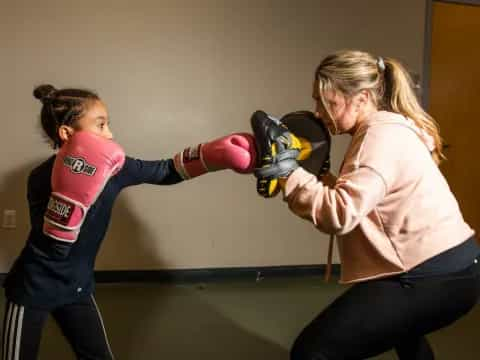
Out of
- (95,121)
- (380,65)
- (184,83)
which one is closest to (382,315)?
(380,65)

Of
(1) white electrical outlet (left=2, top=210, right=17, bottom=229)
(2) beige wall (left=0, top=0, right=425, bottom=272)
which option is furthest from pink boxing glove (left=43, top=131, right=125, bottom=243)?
(1) white electrical outlet (left=2, top=210, right=17, bottom=229)

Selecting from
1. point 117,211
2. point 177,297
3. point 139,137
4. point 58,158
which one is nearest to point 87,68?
point 139,137

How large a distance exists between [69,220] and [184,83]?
1.76m

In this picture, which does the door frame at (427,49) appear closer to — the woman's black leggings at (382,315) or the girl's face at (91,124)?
the woman's black leggings at (382,315)

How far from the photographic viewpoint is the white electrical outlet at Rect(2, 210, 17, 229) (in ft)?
8.98

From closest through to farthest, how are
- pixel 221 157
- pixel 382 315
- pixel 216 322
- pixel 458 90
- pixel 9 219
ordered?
pixel 382 315, pixel 221 157, pixel 216 322, pixel 9 219, pixel 458 90

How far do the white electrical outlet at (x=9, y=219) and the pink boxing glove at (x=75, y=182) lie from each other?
1.69 metres

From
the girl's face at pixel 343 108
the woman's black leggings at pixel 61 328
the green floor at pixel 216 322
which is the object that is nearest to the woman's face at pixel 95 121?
the woman's black leggings at pixel 61 328

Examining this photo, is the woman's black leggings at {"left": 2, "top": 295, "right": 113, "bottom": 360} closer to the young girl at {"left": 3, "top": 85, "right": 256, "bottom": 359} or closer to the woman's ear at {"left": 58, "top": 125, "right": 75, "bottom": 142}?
the young girl at {"left": 3, "top": 85, "right": 256, "bottom": 359}

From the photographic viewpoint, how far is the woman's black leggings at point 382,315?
3.75ft

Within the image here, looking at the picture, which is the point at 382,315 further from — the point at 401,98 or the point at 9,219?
the point at 9,219

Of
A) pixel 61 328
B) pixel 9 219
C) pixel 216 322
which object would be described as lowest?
pixel 216 322

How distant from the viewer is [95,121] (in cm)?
135

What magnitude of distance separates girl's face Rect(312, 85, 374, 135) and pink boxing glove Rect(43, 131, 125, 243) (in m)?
0.55
